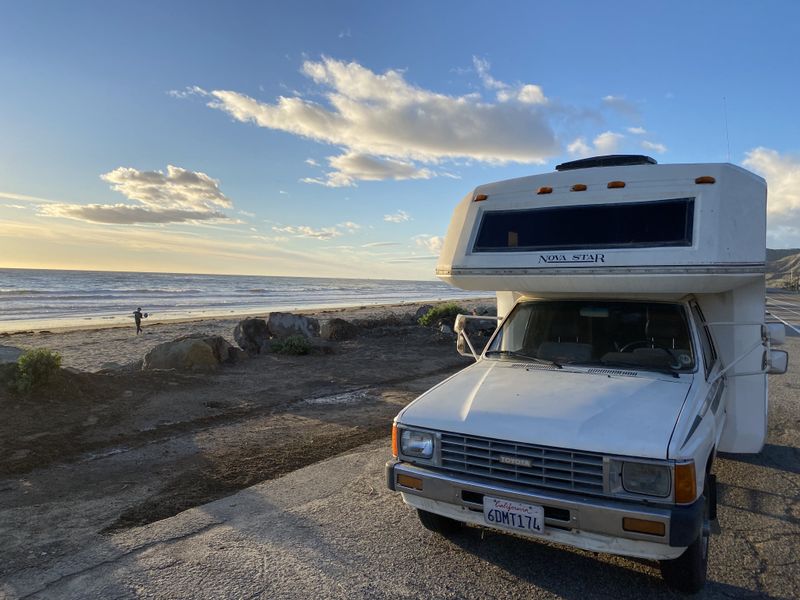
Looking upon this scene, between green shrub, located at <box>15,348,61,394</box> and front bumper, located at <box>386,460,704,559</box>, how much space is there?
21.4 ft

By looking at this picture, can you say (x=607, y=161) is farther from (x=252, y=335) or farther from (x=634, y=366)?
(x=252, y=335)

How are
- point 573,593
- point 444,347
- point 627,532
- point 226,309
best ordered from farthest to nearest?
point 226,309 → point 444,347 → point 573,593 → point 627,532

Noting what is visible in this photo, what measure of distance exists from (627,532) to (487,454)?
35.1 inches

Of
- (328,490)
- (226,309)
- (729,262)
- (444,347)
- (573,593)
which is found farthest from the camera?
(226,309)

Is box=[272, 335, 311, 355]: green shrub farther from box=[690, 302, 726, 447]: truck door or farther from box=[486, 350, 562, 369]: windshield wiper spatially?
box=[690, 302, 726, 447]: truck door

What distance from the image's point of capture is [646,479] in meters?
3.13

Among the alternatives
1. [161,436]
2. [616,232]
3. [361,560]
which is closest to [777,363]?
[616,232]

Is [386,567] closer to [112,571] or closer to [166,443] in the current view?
[112,571]

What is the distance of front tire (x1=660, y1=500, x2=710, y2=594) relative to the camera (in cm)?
327

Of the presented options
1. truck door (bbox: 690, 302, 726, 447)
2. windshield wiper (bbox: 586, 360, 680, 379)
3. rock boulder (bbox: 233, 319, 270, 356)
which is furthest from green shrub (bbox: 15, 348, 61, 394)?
truck door (bbox: 690, 302, 726, 447)

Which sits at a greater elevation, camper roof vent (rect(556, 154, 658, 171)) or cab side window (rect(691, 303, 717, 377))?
camper roof vent (rect(556, 154, 658, 171))

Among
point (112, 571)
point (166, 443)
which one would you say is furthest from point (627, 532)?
point (166, 443)

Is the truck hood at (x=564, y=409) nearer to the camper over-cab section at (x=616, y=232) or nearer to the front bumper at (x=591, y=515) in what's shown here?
the front bumper at (x=591, y=515)

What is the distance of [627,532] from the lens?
3066 millimetres
